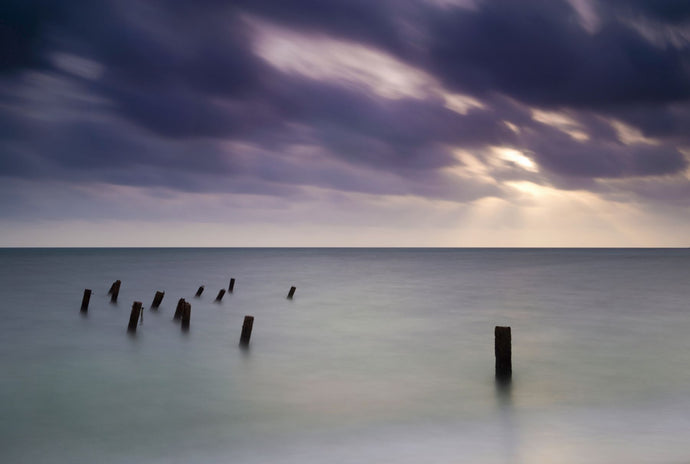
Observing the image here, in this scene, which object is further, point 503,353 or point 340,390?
point 503,353

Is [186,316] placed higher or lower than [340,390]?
higher

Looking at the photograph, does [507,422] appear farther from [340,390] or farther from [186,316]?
[186,316]

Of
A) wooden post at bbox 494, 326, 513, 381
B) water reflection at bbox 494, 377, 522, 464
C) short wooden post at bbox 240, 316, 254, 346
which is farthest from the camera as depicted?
short wooden post at bbox 240, 316, 254, 346

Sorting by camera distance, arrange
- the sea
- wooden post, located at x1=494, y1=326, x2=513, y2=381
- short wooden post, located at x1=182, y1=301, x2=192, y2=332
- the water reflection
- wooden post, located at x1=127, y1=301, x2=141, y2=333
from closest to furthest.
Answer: the water reflection → the sea → wooden post, located at x1=494, y1=326, x2=513, y2=381 → wooden post, located at x1=127, y1=301, x2=141, y2=333 → short wooden post, located at x1=182, y1=301, x2=192, y2=332

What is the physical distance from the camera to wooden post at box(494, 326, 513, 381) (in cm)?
1258

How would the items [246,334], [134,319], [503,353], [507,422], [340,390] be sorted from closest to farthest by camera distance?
[507,422] → [340,390] → [503,353] → [246,334] → [134,319]

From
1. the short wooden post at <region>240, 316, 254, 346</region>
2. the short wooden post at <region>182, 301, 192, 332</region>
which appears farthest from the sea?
the short wooden post at <region>240, 316, 254, 346</region>

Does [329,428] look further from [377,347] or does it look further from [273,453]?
[377,347]

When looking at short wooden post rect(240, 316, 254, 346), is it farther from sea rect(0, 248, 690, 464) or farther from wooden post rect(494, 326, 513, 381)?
wooden post rect(494, 326, 513, 381)

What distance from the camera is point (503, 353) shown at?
13148 mm

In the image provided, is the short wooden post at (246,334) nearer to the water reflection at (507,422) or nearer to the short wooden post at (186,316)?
the short wooden post at (186,316)

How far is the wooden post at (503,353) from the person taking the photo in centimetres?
1258

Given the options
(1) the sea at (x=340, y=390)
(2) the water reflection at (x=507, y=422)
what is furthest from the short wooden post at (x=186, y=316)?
(2) the water reflection at (x=507, y=422)

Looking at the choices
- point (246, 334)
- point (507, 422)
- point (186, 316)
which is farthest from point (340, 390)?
point (186, 316)
